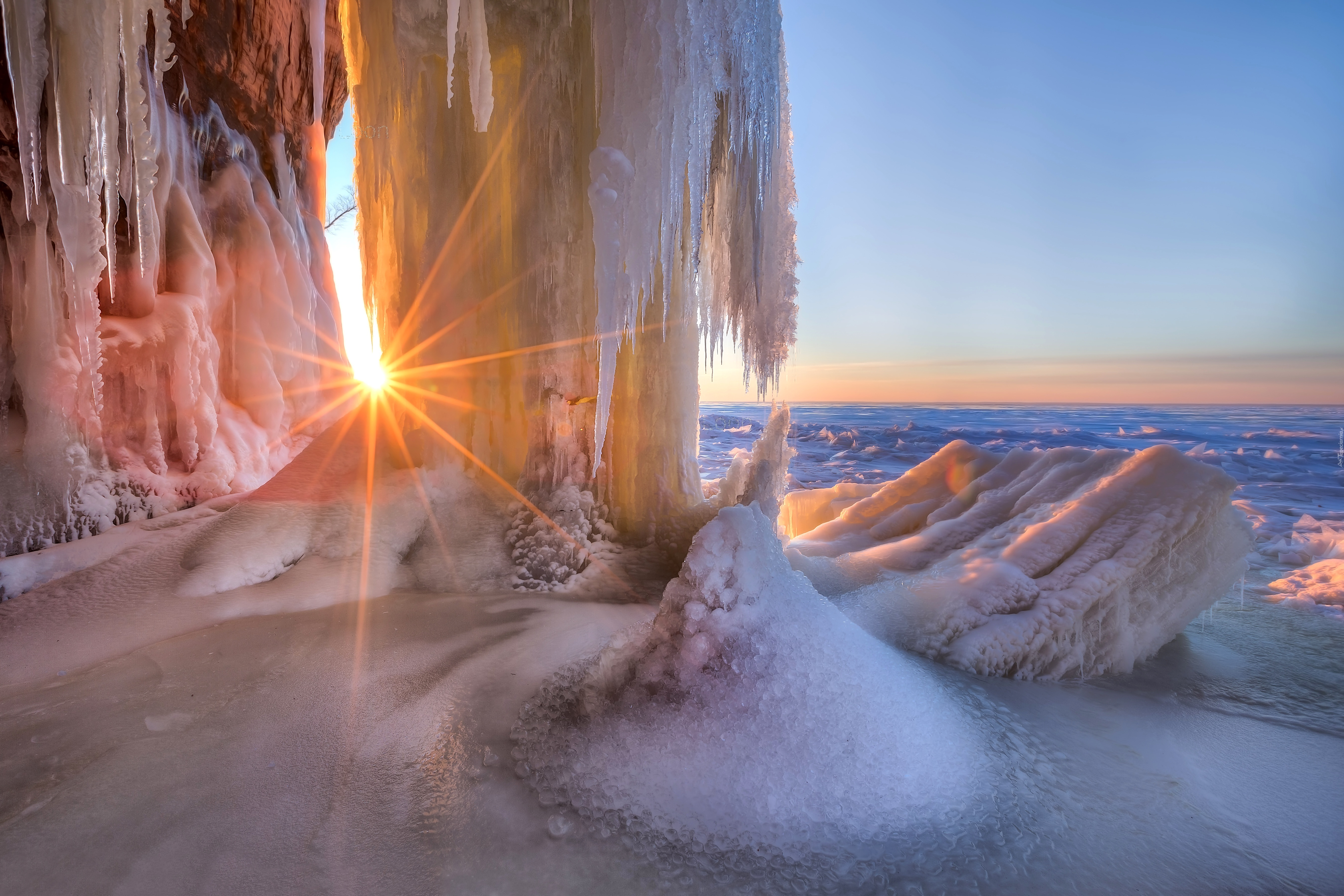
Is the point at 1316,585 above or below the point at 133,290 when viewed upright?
below

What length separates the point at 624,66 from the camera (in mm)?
2943

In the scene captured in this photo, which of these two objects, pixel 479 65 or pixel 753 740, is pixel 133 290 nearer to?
pixel 479 65

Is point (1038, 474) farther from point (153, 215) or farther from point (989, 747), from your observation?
point (153, 215)

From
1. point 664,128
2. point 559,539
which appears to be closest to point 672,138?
point 664,128

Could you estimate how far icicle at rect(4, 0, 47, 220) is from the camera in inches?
92.2

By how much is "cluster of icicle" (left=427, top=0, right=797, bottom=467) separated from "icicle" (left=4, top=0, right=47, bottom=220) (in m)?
1.81

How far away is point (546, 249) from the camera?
3734 mm

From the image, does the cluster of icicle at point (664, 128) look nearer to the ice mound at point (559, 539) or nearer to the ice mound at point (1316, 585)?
the ice mound at point (559, 539)

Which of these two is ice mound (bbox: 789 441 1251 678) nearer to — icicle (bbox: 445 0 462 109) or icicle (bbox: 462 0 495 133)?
icicle (bbox: 462 0 495 133)

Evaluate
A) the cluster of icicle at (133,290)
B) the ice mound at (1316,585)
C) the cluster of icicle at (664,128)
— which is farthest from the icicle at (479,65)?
the ice mound at (1316,585)

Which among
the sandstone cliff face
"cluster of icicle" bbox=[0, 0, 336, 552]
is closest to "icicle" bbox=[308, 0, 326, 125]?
the sandstone cliff face

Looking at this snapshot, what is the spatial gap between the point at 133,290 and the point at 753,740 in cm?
707

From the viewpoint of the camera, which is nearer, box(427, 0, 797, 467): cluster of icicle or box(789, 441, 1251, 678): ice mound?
box(789, 441, 1251, 678): ice mound

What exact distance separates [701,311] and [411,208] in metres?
2.44
